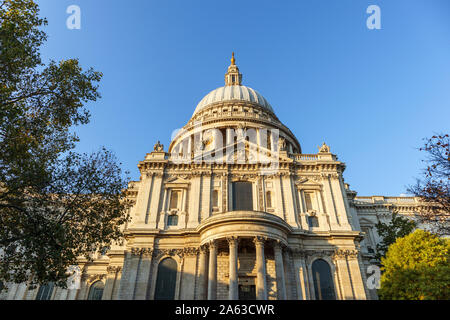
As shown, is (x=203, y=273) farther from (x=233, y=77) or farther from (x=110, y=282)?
(x=233, y=77)

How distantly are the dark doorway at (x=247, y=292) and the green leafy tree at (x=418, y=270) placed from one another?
949cm

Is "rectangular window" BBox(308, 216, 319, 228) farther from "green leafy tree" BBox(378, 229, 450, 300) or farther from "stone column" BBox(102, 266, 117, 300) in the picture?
"stone column" BBox(102, 266, 117, 300)

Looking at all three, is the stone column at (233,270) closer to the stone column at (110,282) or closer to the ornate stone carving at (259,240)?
the ornate stone carving at (259,240)

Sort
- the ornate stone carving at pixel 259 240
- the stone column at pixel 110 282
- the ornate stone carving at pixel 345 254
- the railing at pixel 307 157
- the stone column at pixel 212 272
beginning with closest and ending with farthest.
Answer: the stone column at pixel 212 272
the ornate stone carving at pixel 259 240
the ornate stone carving at pixel 345 254
the stone column at pixel 110 282
the railing at pixel 307 157

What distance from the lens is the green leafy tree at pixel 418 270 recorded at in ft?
64.0

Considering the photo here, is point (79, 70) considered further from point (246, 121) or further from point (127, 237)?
point (246, 121)

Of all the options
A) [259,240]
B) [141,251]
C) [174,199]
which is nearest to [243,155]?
[174,199]

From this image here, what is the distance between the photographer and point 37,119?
16.5 meters

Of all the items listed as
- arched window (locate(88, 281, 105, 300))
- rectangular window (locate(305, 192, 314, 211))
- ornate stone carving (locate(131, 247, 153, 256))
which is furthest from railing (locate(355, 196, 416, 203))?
arched window (locate(88, 281, 105, 300))

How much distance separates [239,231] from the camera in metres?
24.2

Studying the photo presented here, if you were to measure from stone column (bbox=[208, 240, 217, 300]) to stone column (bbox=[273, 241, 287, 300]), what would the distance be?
15.9ft

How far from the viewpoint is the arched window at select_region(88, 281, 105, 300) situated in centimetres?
2991

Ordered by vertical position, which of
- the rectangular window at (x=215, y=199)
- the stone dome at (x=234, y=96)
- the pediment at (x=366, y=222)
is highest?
the stone dome at (x=234, y=96)

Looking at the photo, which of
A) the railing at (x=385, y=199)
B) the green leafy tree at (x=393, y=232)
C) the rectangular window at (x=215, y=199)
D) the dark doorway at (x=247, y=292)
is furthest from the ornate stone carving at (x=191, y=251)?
the railing at (x=385, y=199)
